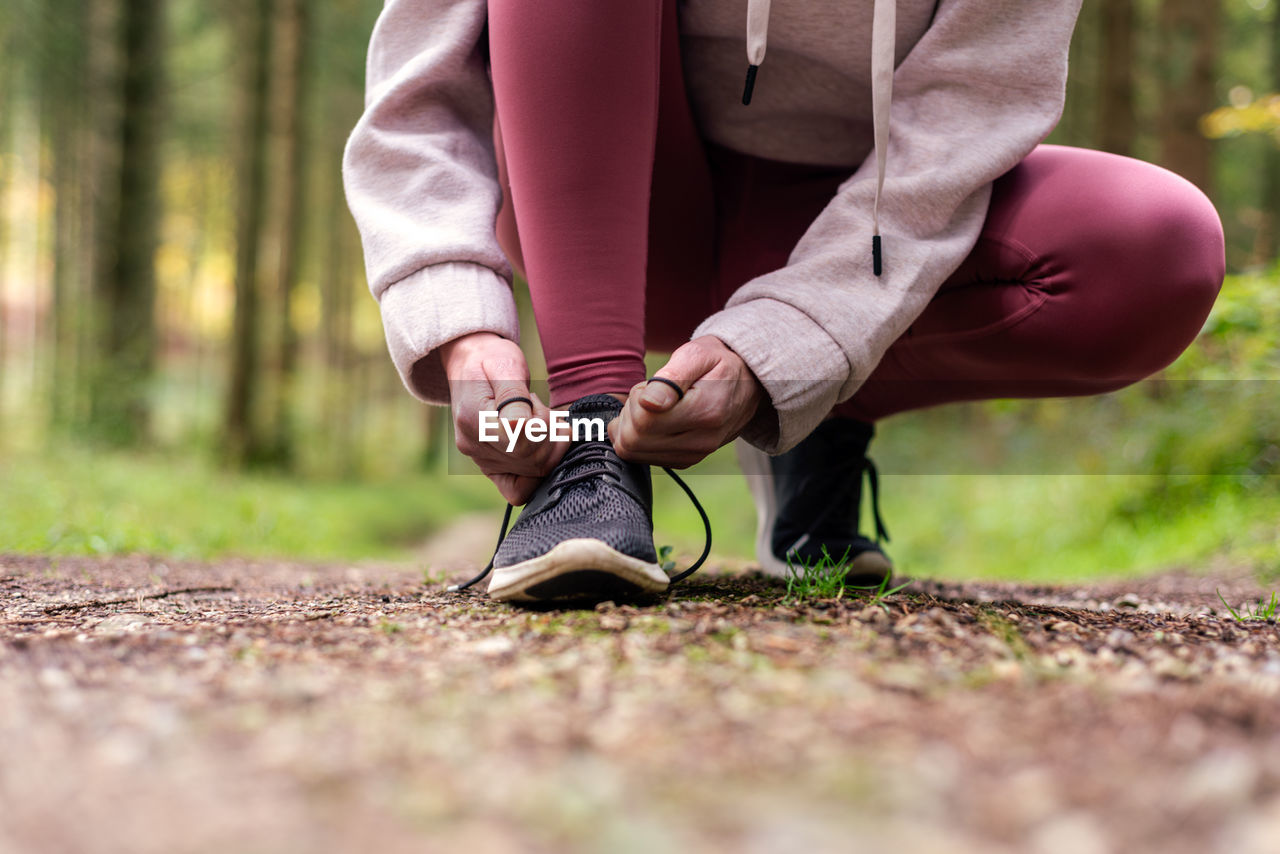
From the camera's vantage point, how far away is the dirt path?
529mm

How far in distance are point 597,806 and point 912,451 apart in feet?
26.2

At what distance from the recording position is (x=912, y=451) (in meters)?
8.11

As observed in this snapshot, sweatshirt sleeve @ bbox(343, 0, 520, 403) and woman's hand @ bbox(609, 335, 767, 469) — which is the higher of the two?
sweatshirt sleeve @ bbox(343, 0, 520, 403)

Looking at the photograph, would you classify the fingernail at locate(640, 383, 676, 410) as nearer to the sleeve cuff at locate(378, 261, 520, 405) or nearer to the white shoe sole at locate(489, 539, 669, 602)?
the white shoe sole at locate(489, 539, 669, 602)

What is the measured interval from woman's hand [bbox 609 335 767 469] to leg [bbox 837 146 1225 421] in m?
0.54

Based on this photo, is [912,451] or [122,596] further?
[912,451]

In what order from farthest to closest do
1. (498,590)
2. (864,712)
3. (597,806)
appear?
(498,590) → (864,712) → (597,806)

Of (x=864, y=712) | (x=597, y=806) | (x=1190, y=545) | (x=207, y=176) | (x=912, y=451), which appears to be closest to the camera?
(x=597, y=806)

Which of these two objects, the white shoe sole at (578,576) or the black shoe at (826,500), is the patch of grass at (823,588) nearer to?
the white shoe sole at (578,576)

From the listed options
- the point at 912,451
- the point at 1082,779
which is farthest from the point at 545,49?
the point at 912,451

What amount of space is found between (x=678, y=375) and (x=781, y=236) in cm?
72

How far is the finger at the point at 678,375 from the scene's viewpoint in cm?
107

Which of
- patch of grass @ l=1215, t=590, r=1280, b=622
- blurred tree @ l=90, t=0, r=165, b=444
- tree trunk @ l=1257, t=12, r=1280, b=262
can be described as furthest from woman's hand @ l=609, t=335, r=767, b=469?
Result: tree trunk @ l=1257, t=12, r=1280, b=262

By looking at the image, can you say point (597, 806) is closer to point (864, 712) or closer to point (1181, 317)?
point (864, 712)
